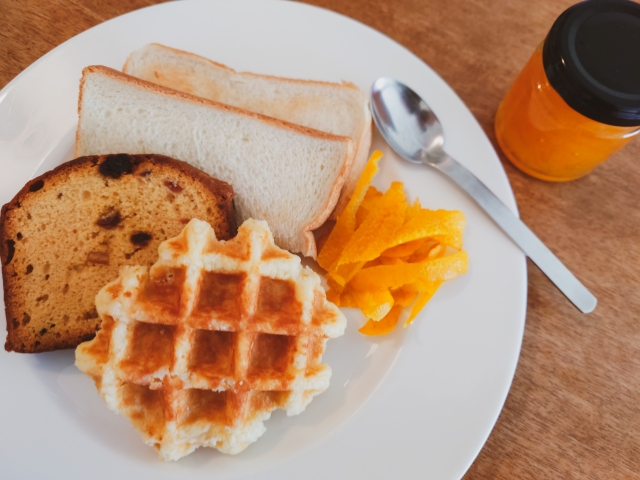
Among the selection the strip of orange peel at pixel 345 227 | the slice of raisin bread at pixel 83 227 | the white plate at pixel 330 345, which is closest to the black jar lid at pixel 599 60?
the white plate at pixel 330 345

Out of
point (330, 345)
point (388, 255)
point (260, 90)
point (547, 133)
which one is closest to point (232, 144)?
point (260, 90)

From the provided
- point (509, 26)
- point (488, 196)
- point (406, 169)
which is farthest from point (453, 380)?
point (509, 26)

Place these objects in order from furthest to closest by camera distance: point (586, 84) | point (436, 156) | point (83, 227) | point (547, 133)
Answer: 1. point (436, 156)
2. point (547, 133)
3. point (83, 227)
4. point (586, 84)

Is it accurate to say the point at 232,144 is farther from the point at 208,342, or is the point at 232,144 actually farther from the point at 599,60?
the point at 599,60

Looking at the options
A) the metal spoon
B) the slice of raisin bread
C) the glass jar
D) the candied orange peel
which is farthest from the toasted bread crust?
the glass jar

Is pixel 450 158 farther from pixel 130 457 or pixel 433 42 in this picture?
pixel 130 457

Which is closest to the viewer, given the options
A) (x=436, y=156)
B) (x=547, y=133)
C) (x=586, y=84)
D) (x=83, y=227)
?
(x=586, y=84)

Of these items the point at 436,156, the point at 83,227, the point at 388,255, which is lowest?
the point at 388,255

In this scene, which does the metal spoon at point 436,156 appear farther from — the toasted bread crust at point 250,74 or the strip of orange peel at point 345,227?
the strip of orange peel at point 345,227

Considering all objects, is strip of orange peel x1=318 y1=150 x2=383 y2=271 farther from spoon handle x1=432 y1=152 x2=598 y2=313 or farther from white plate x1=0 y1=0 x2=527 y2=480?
spoon handle x1=432 y1=152 x2=598 y2=313
